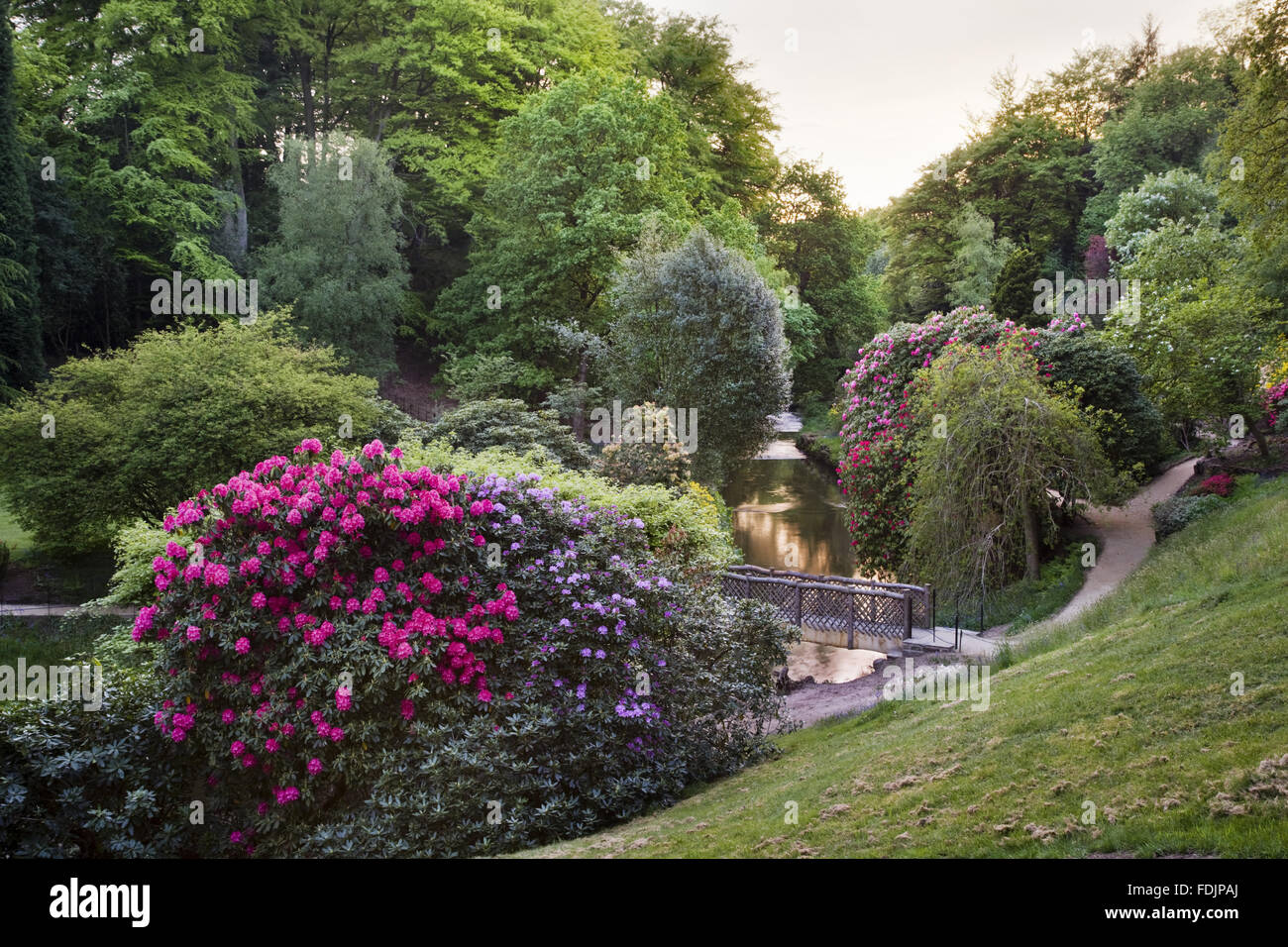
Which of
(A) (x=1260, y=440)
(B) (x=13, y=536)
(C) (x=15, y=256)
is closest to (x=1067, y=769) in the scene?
(A) (x=1260, y=440)

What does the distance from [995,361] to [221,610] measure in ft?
47.9

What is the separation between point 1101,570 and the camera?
57.1 ft

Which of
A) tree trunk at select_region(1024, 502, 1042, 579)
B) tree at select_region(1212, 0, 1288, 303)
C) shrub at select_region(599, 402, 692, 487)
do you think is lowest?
tree trunk at select_region(1024, 502, 1042, 579)

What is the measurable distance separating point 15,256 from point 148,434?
10901 mm

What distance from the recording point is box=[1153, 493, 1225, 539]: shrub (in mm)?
17328

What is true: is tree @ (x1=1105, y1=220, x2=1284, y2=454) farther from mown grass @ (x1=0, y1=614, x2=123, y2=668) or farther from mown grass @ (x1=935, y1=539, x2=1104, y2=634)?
mown grass @ (x1=0, y1=614, x2=123, y2=668)

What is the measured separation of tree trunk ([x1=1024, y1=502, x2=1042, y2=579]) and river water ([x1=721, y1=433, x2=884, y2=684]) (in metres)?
3.57

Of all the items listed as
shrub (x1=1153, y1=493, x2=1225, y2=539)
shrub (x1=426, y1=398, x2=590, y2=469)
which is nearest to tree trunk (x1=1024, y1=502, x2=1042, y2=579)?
shrub (x1=1153, y1=493, x2=1225, y2=539)

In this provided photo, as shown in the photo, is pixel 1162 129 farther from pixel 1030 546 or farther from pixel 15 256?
pixel 15 256

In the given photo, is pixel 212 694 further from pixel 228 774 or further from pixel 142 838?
pixel 142 838

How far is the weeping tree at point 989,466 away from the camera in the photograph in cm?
1647

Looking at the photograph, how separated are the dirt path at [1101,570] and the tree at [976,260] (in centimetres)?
1958

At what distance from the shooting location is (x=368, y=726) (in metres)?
7.34
